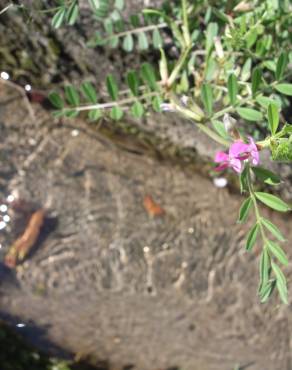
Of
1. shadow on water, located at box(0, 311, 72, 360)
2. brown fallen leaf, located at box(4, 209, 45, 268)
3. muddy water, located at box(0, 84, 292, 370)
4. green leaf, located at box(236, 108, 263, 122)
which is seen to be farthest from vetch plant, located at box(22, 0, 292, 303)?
shadow on water, located at box(0, 311, 72, 360)

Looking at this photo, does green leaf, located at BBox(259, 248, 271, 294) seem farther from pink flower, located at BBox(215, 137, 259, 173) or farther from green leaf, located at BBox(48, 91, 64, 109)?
green leaf, located at BBox(48, 91, 64, 109)

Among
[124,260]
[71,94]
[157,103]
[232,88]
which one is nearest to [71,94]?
[71,94]

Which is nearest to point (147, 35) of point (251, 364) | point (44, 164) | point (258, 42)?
point (258, 42)

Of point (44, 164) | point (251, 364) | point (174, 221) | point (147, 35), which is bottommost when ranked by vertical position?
point (251, 364)

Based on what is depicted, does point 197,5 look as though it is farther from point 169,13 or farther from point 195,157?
point 195,157

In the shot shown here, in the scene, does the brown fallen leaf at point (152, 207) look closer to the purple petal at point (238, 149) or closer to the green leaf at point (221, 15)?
the green leaf at point (221, 15)

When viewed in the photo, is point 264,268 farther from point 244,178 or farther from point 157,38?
point 157,38

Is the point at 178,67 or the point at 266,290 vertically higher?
the point at 178,67
